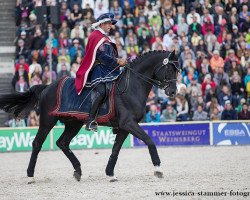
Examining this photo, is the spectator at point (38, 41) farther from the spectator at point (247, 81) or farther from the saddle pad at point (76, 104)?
the saddle pad at point (76, 104)

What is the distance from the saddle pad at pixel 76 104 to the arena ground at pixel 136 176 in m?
1.22

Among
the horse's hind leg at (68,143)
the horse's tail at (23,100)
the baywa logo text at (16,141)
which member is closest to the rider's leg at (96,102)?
the horse's hind leg at (68,143)

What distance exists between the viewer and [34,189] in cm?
1358

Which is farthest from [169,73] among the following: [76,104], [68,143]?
[68,143]

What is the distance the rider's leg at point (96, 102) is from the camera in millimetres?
14539

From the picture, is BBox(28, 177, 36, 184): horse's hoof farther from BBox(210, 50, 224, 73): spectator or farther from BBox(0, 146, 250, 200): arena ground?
BBox(210, 50, 224, 73): spectator

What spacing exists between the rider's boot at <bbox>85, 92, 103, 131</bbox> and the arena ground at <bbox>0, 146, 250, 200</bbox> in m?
1.01

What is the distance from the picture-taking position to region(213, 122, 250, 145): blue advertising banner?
2338 centimetres

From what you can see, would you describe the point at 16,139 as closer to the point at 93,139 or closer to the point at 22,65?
the point at 93,139

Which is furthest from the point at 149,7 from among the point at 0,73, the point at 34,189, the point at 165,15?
the point at 34,189

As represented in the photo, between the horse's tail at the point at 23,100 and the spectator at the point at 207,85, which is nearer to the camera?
the horse's tail at the point at 23,100

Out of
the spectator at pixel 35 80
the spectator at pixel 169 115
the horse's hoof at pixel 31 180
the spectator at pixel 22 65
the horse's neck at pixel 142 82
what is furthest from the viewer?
the spectator at pixel 22 65

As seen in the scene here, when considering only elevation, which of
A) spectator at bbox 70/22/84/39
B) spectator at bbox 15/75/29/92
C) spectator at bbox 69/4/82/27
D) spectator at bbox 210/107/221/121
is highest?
spectator at bbox 69/4/82/27

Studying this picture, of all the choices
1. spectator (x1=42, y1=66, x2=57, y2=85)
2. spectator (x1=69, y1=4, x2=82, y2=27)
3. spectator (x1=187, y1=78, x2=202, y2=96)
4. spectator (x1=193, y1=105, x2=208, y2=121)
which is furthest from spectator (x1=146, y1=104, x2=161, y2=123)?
spectator (x1=69, y1=4, x2=82, y2=27)
